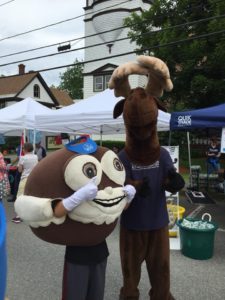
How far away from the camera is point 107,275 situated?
4258mm

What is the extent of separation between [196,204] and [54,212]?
23.7ft

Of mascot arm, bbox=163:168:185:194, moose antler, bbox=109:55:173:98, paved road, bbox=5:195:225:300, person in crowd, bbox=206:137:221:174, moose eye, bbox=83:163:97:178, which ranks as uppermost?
moose antler, bbox=109:55:173:98

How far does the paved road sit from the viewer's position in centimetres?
380

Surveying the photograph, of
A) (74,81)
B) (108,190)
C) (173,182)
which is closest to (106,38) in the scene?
(173,182)

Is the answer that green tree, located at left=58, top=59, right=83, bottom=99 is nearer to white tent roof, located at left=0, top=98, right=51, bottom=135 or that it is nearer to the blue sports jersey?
white tent roof, located at left=0, top=98, right=51, bottom=135

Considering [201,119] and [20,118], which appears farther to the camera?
[20,118]

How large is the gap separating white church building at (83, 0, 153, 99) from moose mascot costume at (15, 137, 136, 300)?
21077 mm

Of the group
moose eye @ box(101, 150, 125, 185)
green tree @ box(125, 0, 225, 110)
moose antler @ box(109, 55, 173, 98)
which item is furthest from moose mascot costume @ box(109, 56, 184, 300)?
green tree @ box(125, 0, 225, 110)

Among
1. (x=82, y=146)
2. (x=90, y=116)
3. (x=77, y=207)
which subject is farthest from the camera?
(x=90, y=116)

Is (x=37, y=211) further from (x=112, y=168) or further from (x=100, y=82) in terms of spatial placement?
(x=100, y=82)

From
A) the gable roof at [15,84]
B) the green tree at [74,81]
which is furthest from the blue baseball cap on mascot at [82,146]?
the green tree at [74,81]

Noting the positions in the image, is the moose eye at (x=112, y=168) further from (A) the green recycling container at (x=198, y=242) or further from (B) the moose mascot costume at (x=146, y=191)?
(A) the green recycling container at (x=198, y=242)

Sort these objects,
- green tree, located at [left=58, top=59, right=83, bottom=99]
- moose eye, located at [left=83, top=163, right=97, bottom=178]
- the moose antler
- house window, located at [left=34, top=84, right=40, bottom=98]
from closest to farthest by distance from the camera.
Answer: moose eye, located at [left=83, top=163, right=97, bottom=178] < the moose antler < house window, located at [left=34, top=84, right=40, bottom=98] < green tree, located at [left=58, top=59, right=83, bottom=99]

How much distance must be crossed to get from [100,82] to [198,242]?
23111 mm
